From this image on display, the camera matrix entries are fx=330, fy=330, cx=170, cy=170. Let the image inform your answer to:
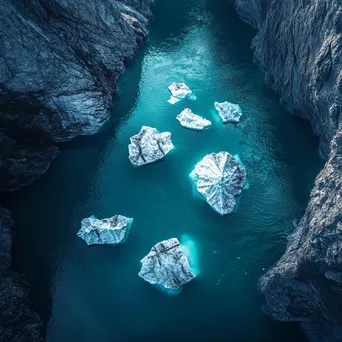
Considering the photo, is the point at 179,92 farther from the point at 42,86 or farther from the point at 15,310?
the point at 15,310

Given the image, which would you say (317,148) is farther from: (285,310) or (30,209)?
(30,209)

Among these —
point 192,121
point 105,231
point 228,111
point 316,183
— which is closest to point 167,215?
point 105,231

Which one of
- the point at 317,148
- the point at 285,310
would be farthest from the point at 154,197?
the point at 317,148

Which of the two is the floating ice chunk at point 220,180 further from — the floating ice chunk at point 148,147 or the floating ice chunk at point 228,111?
the floating ice chunk at point 228,111

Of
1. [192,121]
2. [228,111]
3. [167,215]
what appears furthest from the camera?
[228,111]

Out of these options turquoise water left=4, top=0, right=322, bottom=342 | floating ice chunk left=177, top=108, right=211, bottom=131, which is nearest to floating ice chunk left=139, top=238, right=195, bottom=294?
turquoise water left=4, top=0, right=322, bottom=342

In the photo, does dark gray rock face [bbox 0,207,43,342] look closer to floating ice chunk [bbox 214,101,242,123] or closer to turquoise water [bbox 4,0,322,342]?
turquoise water [bbox 4,0,322,342]

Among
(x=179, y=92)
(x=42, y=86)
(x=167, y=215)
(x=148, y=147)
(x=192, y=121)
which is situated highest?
(x=42, y=86)
